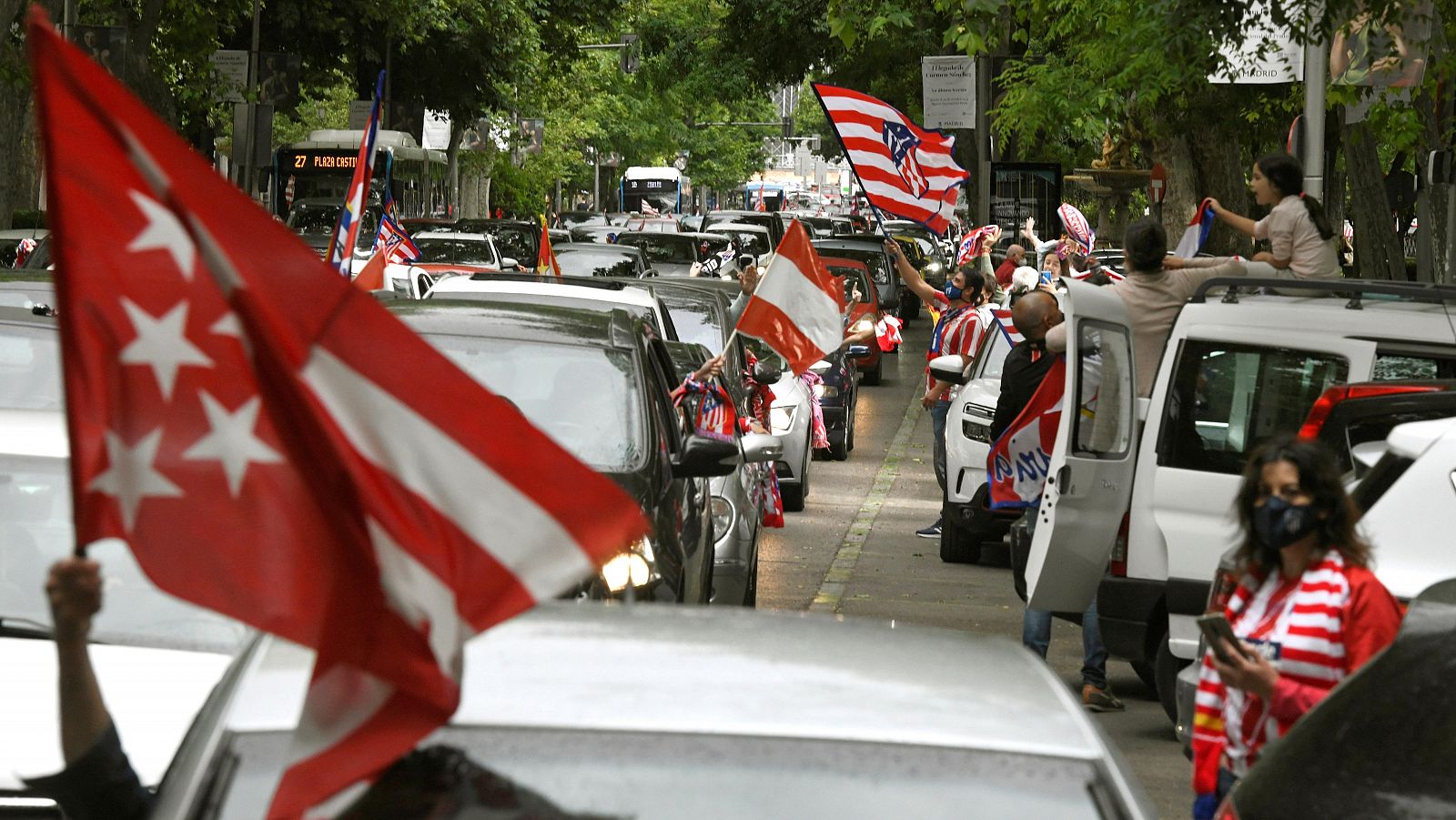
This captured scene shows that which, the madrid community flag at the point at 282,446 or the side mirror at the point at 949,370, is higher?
the madrid community flag at the point at 282,446

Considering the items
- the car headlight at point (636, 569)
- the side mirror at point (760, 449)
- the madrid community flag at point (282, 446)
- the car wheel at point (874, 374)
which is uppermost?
the madrid community flag at point (282, 446)

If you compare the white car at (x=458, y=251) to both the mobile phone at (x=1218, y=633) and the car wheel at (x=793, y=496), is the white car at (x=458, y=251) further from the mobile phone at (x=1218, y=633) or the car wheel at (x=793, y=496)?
the mobile phone at (x=1218, y=633)

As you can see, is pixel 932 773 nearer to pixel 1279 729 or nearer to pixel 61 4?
pixel 1279 729

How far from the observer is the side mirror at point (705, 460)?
27.3 ft

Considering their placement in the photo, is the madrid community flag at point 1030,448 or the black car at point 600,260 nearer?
the madrid community flag at point 1030,448

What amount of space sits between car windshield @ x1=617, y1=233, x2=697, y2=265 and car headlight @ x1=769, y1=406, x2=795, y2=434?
1461 centimetres

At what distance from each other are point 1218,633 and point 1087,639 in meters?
4.40

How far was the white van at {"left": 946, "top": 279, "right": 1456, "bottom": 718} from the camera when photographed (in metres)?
8.46

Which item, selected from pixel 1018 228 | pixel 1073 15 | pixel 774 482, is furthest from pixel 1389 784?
pixel 1018 228

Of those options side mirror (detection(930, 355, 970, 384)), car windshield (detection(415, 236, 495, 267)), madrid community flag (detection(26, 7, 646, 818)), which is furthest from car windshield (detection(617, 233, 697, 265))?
madrid community flag (detection(26, 7, 646, 818))

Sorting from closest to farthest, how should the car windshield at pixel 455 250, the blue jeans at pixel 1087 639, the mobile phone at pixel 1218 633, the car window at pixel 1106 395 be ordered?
the mobile phone at pixel 1218 633 → the car window at pixel 1106 395 → the blue jeans at pixel 1087 639 → the car windshield at pixel 455 250

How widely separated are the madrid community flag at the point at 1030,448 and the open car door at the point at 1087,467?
3.27 ft

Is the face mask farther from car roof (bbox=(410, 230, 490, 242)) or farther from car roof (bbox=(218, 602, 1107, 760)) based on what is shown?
car roof (bbox=(410, 230, 490, 242))

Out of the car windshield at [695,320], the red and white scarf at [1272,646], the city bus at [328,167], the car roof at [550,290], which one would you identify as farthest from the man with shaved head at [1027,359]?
the city bus at [328,167]
